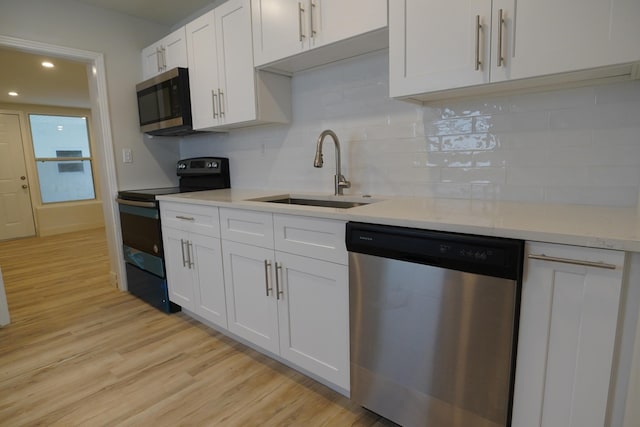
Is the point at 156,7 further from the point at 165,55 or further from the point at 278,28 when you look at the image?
the point at 278,28

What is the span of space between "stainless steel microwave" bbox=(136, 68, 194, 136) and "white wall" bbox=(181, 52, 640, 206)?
2.15ft

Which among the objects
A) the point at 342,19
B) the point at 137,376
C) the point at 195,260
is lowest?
the point at 137,376

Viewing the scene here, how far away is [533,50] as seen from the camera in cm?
118

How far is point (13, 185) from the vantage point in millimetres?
5594

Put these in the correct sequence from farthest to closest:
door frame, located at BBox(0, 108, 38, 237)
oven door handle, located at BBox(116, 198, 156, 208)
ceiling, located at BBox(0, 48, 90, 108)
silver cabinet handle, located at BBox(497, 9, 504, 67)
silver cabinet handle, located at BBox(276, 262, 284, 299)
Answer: door frame, located at BBox(0, 108, 38, 237) < ceiling, located at BBox(0, 48, 90, 108) < oven door handle, located at BBox(116, 198, 156, 208) < silver cabinet handle, located at BBox(276, 262, 284, 299) < silver cabinet handle, located at BBox(497, 9, 504, 67)

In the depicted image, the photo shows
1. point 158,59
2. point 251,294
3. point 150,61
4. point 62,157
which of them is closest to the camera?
point 251,294

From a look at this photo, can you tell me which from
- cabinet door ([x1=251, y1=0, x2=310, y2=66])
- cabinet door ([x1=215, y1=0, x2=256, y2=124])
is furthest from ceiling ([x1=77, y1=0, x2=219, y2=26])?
cabinet door ([x1=251, y1=0, x2=310, y2=66])

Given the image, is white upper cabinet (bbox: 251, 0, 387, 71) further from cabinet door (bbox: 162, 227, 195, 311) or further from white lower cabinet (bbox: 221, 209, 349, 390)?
cabinet door (bbox: 162, 227, 195, 311)

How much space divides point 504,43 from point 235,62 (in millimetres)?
1585

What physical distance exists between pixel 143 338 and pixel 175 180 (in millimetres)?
1617

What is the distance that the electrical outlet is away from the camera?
2.95m

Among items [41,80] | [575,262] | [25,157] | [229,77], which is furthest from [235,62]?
[25,157]

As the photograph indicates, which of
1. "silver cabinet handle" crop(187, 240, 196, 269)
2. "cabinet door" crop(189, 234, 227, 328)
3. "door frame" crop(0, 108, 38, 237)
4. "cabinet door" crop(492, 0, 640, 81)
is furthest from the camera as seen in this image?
"door frame" crop(0, 108, 38, 237)

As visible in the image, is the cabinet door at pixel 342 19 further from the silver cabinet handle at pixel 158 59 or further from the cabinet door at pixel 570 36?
the silver cabinet handle at pixel 158 59
